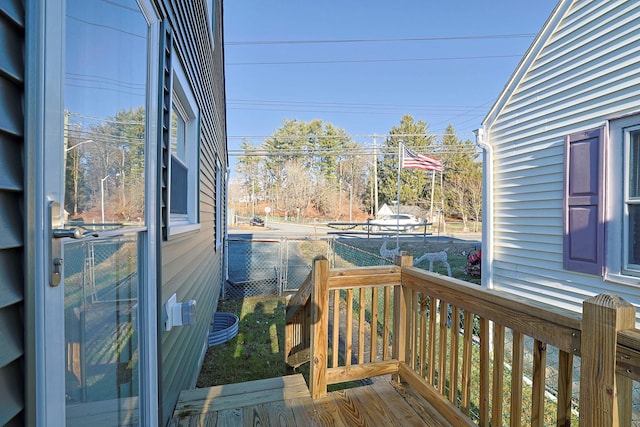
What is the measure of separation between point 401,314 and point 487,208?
2535 millimetres

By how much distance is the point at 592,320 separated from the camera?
3.37 ft

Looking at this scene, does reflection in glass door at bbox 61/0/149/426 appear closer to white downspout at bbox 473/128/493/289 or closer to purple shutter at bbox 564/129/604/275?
purple shutter at bbox 564/129/604/275

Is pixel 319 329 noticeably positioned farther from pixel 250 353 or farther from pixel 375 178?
pixel 375 178

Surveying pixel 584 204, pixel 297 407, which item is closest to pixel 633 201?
pixel 584 204

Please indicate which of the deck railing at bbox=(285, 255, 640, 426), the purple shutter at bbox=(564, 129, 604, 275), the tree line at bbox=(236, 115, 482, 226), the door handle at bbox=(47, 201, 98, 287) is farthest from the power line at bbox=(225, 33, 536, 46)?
the door handle at bbox=(47, 201, 98, 287)

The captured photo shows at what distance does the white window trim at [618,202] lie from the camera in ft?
8.85

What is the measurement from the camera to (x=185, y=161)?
289cm

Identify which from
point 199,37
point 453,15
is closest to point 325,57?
point 453,15

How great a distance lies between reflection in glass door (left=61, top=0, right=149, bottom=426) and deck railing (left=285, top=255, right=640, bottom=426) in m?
1.06

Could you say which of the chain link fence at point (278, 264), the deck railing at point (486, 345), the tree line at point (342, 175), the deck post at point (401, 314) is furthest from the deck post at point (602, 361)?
the tree line at point (342, 175)

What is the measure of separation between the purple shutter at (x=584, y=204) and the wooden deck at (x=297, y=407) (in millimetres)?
2077

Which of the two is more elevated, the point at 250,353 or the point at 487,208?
the point at 487,208

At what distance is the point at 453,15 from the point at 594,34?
43.7ft

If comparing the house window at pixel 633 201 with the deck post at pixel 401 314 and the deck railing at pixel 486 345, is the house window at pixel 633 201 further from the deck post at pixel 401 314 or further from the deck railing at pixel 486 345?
the deck post at pixel 401 314
